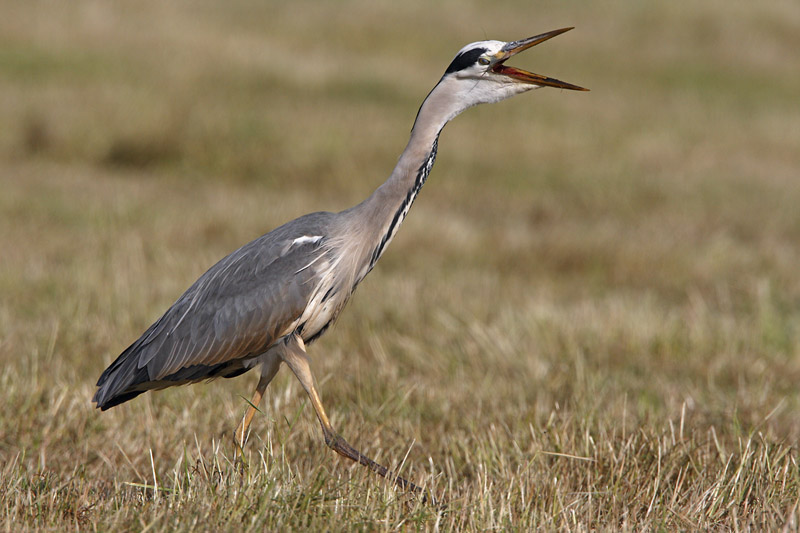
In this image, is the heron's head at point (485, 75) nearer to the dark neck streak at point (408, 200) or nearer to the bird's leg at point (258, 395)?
the dark neck streak at point (408, 200)

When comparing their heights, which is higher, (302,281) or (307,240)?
(307,240)

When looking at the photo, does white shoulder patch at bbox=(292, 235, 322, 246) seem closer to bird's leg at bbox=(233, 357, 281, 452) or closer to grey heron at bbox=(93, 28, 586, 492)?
grey heron at bbox=(93, 28, 586, 492)

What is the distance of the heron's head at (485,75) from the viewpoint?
3637 millimetres

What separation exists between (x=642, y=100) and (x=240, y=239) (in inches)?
427

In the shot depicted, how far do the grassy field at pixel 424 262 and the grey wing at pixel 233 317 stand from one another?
0.36m

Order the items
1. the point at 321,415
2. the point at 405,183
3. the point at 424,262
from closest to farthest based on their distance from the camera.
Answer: the point at 321,415 → the point at 405,183 → the point at 424,262

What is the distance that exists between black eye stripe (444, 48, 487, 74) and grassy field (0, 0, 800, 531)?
1.61 metres

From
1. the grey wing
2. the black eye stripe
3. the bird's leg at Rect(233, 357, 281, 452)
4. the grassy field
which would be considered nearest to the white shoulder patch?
the grey wing

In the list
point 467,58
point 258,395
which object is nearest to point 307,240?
point 258,395

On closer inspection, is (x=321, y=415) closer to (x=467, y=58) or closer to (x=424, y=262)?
(x=467, y=58)

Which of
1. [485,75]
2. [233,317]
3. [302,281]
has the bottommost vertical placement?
[233,317]

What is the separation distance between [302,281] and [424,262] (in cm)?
544

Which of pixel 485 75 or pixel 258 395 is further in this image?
pixel 258 395

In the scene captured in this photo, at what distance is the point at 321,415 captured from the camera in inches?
141
